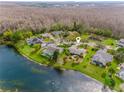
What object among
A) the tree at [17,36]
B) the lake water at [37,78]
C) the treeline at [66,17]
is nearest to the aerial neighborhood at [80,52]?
the tree at [17,36]

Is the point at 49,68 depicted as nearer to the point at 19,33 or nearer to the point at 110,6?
the point at 19,33

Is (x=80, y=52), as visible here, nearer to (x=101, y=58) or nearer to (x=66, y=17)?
(x=101, y=58)

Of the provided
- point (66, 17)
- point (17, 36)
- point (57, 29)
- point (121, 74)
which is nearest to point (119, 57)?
point (121, 74)

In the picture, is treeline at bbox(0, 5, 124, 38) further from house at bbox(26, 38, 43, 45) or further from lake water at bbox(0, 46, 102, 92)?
lake water at bbox(0, 46, 102, 92)

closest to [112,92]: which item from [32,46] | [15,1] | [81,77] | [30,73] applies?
[81,77]

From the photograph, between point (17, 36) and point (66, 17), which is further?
point (17, 36)

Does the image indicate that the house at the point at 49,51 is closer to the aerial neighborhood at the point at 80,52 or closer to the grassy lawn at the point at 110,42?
the aerial neighborhood at the point at 80,52

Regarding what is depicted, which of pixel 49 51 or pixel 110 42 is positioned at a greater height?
pixel 110 42
